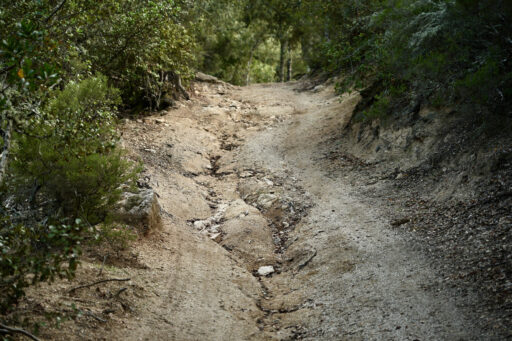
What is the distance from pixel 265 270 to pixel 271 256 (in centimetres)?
47

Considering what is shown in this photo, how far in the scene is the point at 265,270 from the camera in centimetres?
687

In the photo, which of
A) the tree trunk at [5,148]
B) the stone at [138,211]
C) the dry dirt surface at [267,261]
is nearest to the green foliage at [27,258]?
the tree trunk at [5,148]

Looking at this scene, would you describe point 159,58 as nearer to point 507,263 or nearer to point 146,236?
point 146,236

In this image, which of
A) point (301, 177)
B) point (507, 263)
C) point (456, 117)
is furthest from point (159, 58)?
point (507, 263)

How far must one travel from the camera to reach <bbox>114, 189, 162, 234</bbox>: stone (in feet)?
22.4

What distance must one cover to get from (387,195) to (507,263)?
350cm

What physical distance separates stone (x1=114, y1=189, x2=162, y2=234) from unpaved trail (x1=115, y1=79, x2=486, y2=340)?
0.26 meters

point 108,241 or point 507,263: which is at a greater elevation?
point 507,263

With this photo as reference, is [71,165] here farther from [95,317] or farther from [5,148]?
[95,317]

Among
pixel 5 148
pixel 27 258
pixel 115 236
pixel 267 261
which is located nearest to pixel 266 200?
pixel 267 261

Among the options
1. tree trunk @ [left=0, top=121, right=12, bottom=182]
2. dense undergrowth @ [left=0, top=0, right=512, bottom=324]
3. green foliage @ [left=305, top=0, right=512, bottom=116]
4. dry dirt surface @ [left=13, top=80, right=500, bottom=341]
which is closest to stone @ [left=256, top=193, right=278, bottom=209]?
dry dirt surface @ [left=13, top=80, right=500, bottom=341]

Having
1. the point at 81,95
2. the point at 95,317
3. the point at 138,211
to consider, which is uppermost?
the point at 81,95

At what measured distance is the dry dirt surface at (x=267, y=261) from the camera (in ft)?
15.2

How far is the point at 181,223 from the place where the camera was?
812 cm
